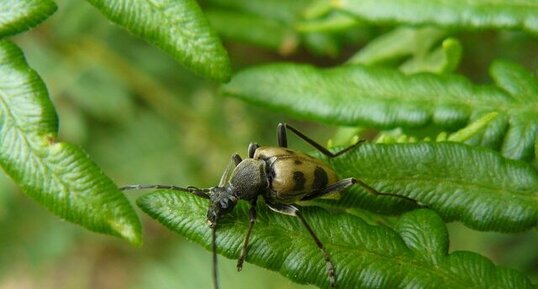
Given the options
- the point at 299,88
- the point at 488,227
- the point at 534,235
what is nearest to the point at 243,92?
the point at 299,88

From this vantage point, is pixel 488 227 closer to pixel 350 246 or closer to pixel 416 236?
pixel 416 236

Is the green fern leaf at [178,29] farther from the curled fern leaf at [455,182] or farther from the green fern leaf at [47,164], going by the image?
the curled fern leaf at [455,182]

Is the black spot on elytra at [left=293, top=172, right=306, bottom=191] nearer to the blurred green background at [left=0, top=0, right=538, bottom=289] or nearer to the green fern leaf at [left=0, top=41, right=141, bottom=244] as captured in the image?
the green fern leaf at [left=0, top=41, right=141, bottom=244]

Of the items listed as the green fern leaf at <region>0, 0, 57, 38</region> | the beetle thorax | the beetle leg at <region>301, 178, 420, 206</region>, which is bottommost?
the beetle thorax

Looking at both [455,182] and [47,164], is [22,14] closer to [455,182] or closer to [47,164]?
[47,164]

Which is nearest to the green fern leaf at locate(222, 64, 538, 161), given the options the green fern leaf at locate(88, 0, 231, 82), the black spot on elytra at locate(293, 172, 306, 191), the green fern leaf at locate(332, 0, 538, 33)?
the green fern leaf at locate(332, 0, 538, 33)

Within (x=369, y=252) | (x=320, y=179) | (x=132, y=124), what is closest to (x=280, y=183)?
(x=320, y=179)

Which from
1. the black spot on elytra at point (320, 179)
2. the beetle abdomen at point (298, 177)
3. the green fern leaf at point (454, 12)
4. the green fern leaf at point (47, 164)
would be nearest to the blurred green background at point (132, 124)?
the green fern leaf at point (454, 12)
